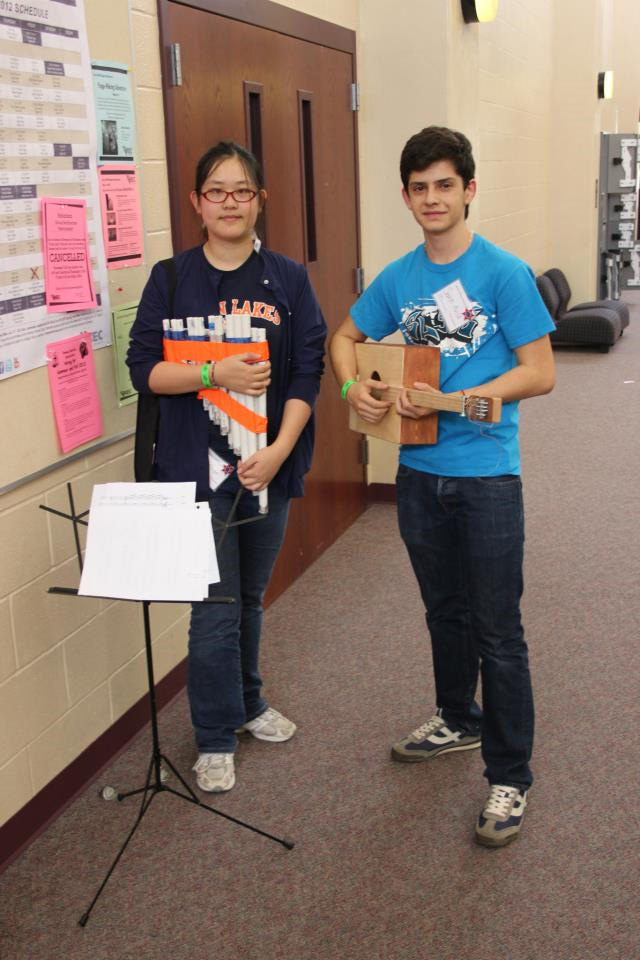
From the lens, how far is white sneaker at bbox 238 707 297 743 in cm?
284

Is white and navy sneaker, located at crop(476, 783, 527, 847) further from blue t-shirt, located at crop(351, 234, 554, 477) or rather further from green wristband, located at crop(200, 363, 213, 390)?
green wristband, located at crop(200, 363, 213, 390)

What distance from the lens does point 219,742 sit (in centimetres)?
263

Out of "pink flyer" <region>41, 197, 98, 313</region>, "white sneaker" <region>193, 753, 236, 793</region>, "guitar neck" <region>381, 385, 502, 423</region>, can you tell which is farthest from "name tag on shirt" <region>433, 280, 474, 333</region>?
"white sneaker" <region>193, 753, 236, 793</region>

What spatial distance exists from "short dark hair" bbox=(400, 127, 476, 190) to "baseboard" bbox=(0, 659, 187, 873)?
1667mm

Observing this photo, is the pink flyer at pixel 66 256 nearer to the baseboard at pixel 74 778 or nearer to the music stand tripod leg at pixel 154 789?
the music stand tripod leg at pixel 154 789

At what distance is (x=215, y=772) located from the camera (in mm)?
2605

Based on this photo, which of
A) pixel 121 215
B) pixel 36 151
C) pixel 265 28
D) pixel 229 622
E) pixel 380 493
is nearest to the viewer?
pixel 36 151

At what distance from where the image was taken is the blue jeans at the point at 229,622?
97.9 inches

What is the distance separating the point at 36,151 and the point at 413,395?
1008 millimetres

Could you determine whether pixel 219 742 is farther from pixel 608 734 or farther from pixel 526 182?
pixel 526 182

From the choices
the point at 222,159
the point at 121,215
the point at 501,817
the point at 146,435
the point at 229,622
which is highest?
the point at 222,159

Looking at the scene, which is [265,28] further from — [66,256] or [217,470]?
[217,470]

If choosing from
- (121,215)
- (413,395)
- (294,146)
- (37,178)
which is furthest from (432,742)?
(294,146)

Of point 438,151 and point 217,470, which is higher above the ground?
point 438,151
